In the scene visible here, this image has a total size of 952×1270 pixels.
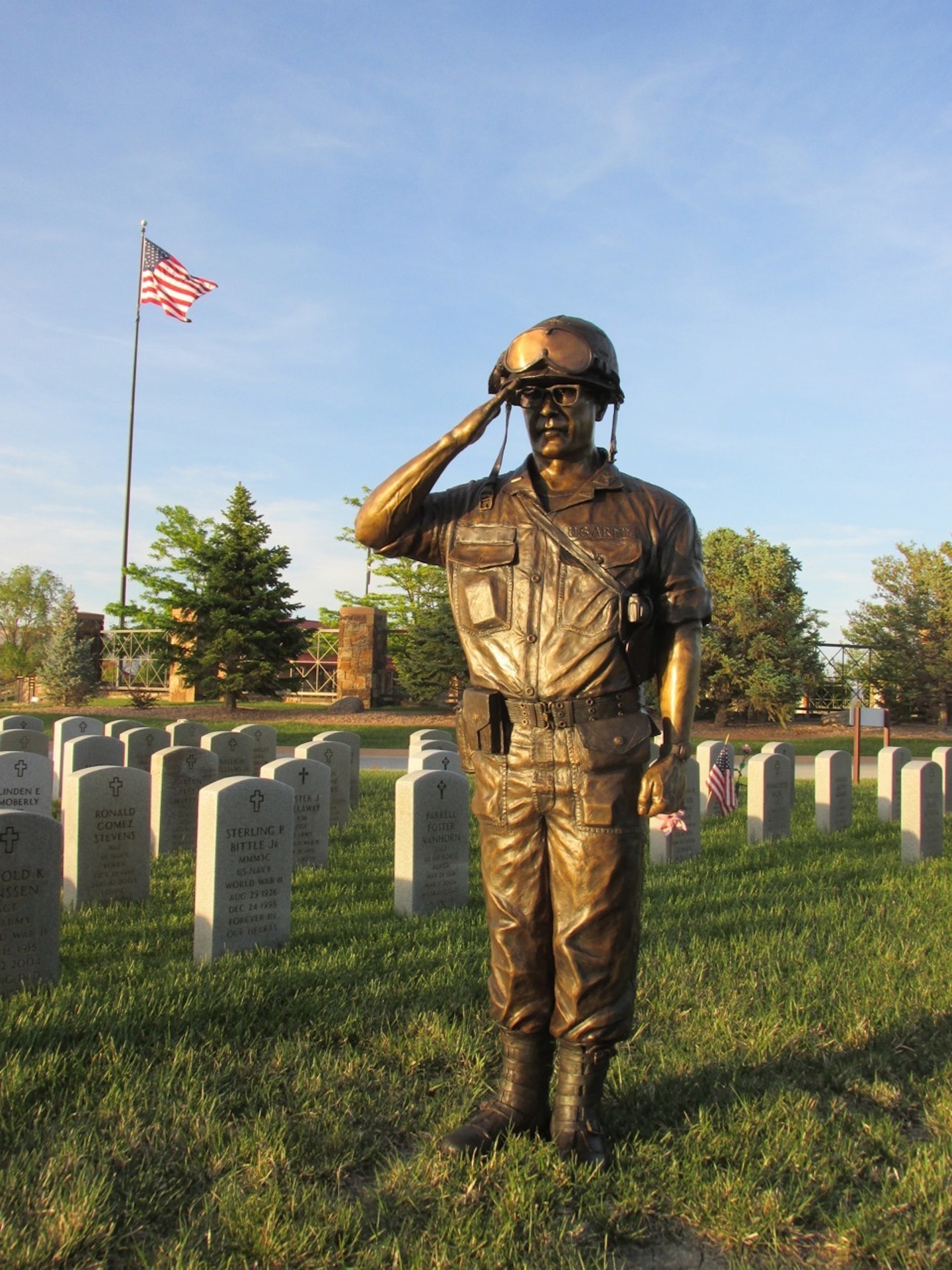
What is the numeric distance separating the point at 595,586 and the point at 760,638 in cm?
2595

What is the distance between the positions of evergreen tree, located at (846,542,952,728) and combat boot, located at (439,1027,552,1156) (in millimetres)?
31048

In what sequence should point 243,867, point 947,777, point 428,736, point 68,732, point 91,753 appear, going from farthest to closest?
1. point 428,736
2. point 947,777
3. point 68,732
4. point 91,753
5. point 243,867

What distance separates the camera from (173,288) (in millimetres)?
30703

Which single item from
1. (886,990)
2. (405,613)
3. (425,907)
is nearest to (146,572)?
(405,613)

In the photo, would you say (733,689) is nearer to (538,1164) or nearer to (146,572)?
(146,572)

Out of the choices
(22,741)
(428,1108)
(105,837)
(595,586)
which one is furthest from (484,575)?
(22,741)

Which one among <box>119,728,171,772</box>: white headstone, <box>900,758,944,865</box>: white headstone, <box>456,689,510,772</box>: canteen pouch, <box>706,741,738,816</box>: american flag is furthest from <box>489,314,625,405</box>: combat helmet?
<box>706,741,738,816</box>: american flag

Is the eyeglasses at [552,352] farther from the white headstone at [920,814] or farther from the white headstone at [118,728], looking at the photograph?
the white headstone at [118,728]

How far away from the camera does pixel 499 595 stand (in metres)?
3.38

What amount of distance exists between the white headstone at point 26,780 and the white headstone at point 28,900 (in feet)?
13.3

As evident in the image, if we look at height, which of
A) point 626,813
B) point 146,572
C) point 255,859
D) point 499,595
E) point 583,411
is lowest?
point 255,859

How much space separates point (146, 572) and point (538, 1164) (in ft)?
96.0

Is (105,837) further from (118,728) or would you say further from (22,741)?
(118,728)

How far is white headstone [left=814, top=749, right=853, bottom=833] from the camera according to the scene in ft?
37.6
